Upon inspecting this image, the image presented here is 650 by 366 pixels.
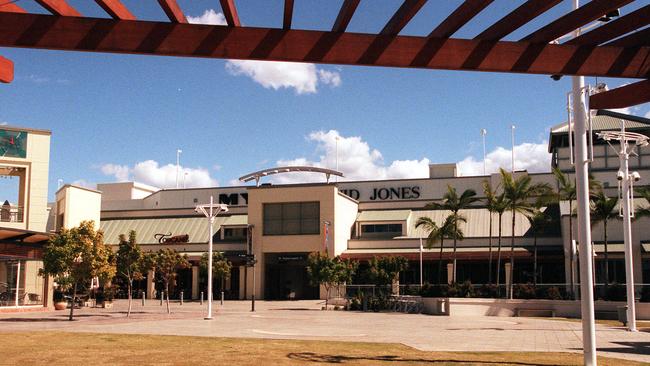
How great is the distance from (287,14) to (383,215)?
196ft

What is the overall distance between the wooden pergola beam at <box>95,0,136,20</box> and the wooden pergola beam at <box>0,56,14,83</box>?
1.41 meters

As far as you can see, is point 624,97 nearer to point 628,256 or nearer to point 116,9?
point 116,9

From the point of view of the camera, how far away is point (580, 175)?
13.1 metres

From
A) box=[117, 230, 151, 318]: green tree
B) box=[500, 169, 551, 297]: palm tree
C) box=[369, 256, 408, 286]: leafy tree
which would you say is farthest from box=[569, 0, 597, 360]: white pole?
box=[369, 256, 408, 286]: leafy tree

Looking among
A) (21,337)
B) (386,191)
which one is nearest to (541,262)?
(386,191)

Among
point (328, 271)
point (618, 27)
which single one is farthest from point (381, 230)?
point (618, 27)

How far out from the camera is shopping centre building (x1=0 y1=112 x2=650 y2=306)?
4747 centimetres

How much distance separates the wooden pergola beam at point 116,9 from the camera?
582 cm

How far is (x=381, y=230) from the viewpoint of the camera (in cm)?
6462

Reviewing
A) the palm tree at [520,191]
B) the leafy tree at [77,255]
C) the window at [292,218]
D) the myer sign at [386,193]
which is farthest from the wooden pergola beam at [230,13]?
the myer sign at [386,193]

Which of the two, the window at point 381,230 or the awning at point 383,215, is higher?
the awning at point 383,215

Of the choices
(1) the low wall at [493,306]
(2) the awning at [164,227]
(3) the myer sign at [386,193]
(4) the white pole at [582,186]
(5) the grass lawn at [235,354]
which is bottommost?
(1) the low wall at [493,306]

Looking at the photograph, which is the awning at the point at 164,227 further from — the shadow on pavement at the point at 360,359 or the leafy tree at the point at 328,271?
the shadow on pavement at the point at 360,359

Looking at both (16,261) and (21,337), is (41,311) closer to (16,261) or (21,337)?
(16,261)
